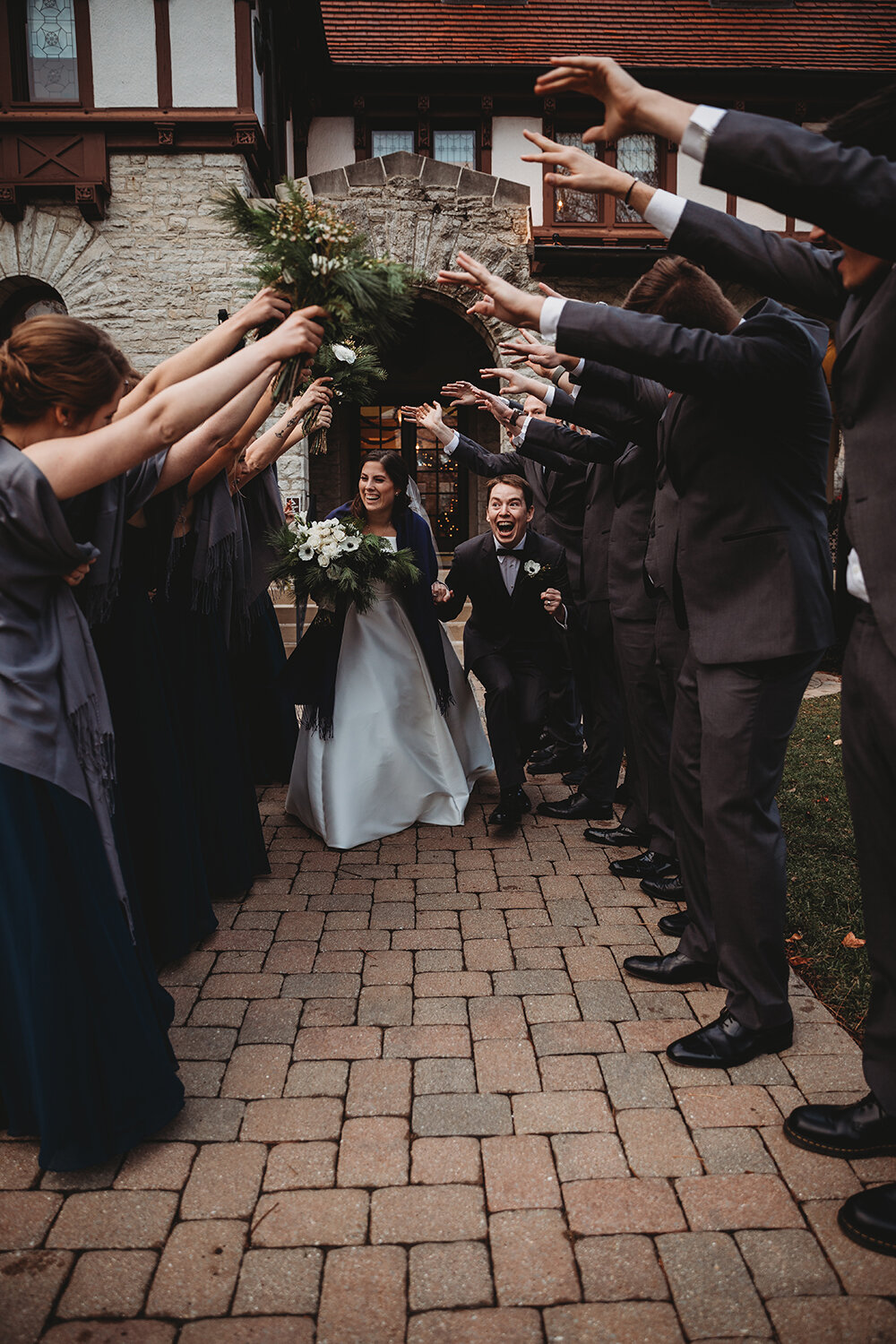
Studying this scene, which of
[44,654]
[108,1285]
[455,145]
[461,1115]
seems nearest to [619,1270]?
[461,1115]

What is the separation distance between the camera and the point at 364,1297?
6.81ft

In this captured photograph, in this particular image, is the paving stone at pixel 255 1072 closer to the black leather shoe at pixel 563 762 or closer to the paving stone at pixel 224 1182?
the paving stone at pixel 224 1182

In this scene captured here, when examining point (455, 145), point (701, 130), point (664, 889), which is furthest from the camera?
point (455, 145)

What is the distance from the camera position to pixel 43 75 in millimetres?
12312

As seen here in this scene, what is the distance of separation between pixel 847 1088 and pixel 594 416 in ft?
9.14

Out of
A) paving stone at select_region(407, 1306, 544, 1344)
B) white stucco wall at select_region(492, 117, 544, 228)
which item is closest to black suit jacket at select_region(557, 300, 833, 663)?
paving stone at select_region(407, 1306, 544, 1344)

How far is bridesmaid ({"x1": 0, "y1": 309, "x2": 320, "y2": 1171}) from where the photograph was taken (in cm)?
230

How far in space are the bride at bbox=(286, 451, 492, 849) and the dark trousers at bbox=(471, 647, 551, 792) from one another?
0.25 m

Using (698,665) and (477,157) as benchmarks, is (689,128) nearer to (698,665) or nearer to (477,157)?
(698,665)

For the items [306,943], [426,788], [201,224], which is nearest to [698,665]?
[306,943]

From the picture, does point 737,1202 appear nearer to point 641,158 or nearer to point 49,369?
point 49,369

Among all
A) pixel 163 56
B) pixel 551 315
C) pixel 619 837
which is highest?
pixel 163 56

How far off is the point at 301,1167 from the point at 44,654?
1583 mm

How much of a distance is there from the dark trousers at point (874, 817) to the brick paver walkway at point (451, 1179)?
0.42m
